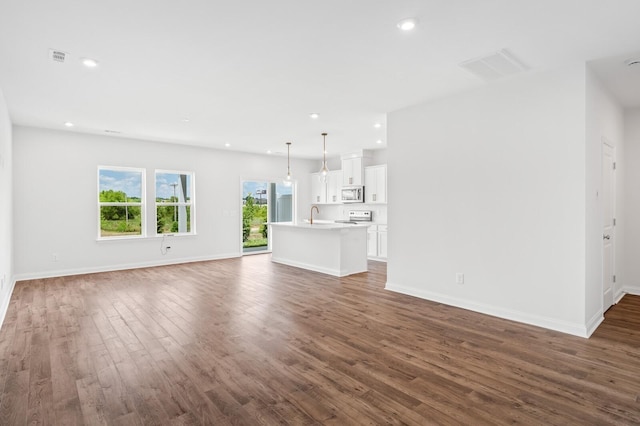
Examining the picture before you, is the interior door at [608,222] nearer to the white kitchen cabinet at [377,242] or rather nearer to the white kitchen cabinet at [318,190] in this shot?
the white kitchen cabinet at [377,242]

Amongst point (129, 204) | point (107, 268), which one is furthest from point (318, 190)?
point (107, 268)

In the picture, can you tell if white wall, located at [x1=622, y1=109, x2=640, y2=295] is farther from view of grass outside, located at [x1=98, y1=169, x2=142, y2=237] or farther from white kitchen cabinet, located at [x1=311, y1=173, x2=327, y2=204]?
view of grass outside, located at [x1=98, y1=169, x2=142, y2=237]

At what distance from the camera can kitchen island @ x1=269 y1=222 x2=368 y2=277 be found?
647cm

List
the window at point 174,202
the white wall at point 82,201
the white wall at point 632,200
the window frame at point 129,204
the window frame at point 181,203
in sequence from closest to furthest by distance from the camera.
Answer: the white wall at point 632,200 < the white wall at point 82,201 < the window frame at point 129,204 < the window frame at point 181,203 < the window at point 174,202

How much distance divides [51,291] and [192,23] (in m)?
4.96

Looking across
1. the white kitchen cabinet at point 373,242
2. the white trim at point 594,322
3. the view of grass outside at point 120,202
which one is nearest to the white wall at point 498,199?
the white trim at point 594,322

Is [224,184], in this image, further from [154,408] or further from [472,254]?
[154,408]

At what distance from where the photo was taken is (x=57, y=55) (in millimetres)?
3232

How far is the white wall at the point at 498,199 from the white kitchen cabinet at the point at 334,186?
4507mm

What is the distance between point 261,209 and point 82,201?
4.27m

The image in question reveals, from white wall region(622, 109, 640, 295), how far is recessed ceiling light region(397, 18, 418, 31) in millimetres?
4317

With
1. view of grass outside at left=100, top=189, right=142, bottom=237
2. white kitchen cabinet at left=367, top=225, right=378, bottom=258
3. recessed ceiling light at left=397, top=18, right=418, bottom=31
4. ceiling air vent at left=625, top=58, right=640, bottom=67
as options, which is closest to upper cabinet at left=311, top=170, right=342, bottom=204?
white kitchen cabinet at left=367, top=225, right=378, bottom=258

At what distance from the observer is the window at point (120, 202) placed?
23.2 feet

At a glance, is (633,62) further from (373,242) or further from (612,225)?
(373,242)
